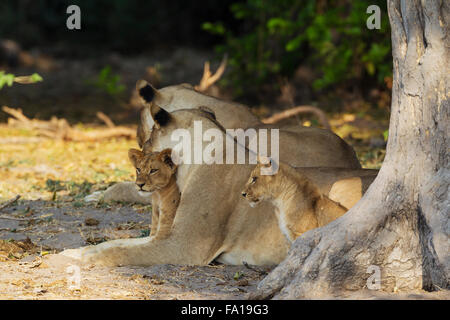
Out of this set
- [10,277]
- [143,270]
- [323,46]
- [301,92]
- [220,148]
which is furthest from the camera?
[301,92]

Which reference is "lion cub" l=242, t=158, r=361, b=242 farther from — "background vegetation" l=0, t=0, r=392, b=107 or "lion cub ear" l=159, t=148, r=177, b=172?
"background vegetation" l=0, t=0, r=392, b=107

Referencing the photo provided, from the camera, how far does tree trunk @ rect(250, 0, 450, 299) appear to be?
425cm

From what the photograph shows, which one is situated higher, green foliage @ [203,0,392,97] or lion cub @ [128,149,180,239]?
green foliage @ [203,0,392,97]

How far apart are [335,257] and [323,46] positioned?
8529mm

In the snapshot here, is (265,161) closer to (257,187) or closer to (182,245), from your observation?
(257,187)

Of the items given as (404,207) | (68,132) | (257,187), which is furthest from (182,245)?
(68,132)

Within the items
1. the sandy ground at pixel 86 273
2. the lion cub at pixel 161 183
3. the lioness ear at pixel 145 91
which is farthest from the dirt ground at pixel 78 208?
the lioness ear at pixel 145 91

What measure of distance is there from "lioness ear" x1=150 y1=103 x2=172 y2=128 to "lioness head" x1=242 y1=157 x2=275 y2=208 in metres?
0.89

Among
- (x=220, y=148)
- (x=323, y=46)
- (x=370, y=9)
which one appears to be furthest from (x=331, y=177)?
(x=323, y=46)

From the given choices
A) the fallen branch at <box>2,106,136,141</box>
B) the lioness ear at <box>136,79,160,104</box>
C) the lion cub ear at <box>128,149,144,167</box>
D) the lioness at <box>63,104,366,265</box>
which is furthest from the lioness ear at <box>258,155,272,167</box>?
the fallen branch at <box>2,106,136,141</box>

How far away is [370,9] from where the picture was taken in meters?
9.95

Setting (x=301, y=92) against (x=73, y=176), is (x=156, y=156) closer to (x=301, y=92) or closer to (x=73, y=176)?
(x=73, y=176)

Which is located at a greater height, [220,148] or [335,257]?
[220,148]
